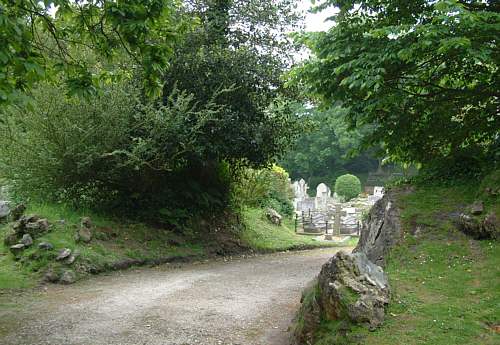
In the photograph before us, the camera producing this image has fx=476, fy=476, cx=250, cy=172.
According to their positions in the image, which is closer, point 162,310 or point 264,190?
point 162,310

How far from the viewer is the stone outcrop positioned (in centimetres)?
490

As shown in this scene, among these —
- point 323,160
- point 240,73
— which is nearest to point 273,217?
point 240,73

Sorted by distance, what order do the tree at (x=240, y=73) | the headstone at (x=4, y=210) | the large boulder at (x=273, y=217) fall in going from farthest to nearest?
1. the large boulder at (x=273, y=217)
2. the tree at (x=240, y=73)
3. the headstone at (x=4, y=210)

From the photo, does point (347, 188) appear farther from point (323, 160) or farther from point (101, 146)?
point (101, 146)

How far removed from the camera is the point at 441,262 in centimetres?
635

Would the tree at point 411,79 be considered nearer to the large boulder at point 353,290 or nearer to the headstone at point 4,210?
the large boulder at point 353,290

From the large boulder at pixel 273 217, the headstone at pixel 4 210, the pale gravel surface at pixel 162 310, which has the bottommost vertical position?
the pale gravel surface at pixel 162 310

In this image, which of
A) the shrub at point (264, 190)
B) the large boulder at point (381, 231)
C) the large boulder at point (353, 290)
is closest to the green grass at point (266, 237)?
the shrub at point (264, 190)

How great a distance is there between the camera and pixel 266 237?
16922 mm

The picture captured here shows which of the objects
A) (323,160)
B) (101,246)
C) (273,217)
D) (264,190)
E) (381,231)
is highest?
(323,160)

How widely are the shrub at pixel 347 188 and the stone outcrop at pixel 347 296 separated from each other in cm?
3676

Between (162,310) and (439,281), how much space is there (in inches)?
163

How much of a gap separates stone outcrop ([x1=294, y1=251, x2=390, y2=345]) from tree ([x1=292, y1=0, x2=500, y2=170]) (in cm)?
272

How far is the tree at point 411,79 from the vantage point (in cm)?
692
